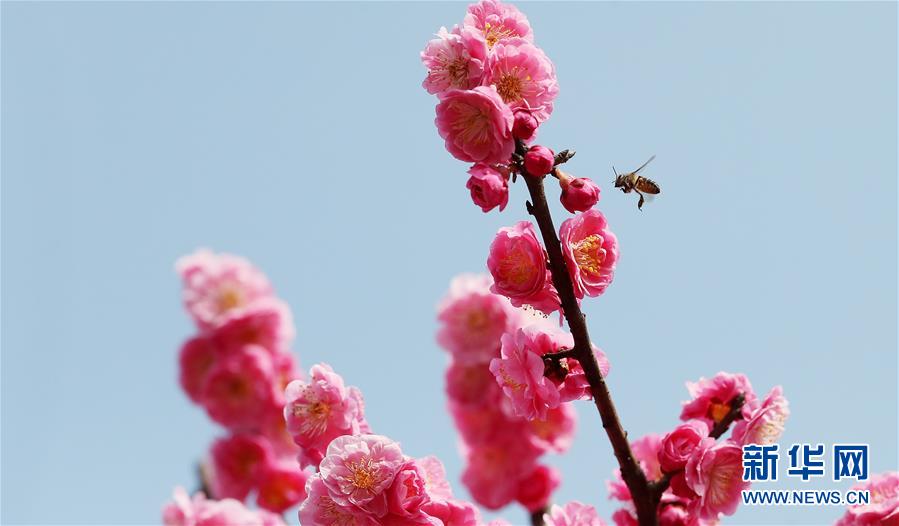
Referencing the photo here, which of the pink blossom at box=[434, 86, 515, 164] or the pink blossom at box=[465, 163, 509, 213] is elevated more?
the pink blossom at box=[434, 86, 515, 164]

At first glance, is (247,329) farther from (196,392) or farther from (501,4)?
(501,4)

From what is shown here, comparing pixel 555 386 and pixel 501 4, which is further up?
pixel 501 4

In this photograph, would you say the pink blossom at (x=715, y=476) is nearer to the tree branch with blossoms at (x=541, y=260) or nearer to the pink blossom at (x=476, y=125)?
the tree branch with blossoms at (x=541, y=260)

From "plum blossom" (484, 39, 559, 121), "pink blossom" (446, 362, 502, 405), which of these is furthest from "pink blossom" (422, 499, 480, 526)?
"pink blossom" (446, 362, 502, 405)

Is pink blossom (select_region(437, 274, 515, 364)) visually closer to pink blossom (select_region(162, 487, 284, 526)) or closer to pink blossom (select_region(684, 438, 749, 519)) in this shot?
pink blossom (select_region(162, 487, 284, 526))

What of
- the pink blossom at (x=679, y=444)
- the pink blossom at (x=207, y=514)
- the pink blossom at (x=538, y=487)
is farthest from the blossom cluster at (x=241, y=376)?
the pink blossom at (x=679, y=444)

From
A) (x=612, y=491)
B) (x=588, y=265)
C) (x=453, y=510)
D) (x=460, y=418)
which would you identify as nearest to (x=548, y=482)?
(x=460, y=418)
